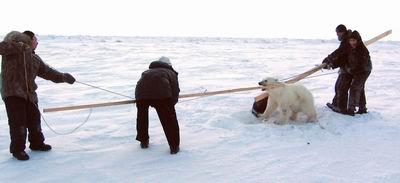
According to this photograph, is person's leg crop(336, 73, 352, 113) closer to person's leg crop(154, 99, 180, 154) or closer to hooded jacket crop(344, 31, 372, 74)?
hooded jacket crop(344, 31, 372, 74)

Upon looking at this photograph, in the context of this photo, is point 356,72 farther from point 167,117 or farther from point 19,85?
point 19,85

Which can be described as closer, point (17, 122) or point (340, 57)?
point (17, 122)

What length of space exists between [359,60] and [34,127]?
5657 millimetres

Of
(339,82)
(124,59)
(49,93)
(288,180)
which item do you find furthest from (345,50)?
(124,59)

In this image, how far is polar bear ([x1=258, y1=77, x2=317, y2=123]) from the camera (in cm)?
746

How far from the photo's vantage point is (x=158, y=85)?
19.6 ft

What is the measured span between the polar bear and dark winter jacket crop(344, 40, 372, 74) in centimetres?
113

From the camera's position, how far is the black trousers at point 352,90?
812 centimetres

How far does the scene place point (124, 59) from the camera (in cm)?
1981

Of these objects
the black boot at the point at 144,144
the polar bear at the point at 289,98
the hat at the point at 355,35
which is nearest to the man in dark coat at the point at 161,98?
the black boot at the point at 144,144

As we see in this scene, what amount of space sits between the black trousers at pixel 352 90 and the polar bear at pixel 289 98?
3.43ft

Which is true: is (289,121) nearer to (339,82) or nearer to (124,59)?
(339,82)

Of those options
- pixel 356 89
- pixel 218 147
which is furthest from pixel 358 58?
pixel 218 147

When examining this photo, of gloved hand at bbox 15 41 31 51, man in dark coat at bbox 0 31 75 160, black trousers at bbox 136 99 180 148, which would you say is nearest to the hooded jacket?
black trousers at bbox 136 99 180 148
